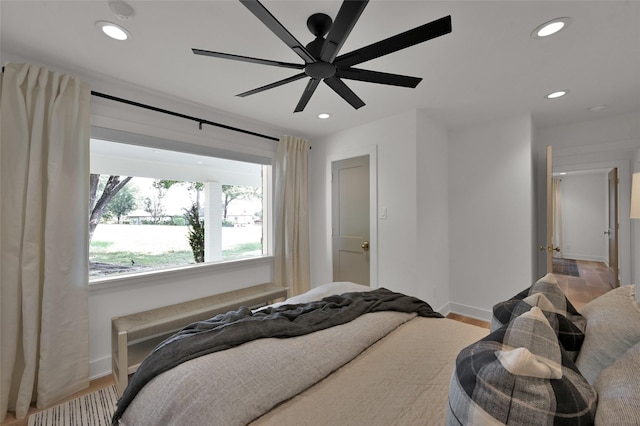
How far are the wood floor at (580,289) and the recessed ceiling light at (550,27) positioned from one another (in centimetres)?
296

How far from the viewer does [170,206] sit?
3.01m

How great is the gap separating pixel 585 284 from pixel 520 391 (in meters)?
5.44

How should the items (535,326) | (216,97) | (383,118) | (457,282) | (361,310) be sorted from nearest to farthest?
1. (535,326)
2. (361,310)
3. (216,97)
4. (383,118)
5. (457,282)

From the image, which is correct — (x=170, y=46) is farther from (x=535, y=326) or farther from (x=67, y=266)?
(x=535, y=326)

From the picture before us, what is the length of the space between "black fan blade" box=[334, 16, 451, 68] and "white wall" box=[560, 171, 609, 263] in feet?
22.7

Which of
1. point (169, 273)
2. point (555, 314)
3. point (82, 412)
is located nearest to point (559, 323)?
point (555, 314)

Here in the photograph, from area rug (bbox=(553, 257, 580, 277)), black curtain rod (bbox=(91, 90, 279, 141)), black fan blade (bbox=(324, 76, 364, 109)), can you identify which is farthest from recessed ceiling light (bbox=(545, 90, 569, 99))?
area rug (bbox=(553, 257, 580, 277))

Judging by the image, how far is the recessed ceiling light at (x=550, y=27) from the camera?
1597 millimetres

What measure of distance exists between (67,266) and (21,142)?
35.9 inches

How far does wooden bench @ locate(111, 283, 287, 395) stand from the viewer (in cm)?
197

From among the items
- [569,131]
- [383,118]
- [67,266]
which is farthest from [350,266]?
[569,131]

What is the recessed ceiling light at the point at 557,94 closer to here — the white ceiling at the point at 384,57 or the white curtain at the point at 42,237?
the white ceiling at the point at 384,57

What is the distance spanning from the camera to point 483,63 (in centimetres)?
205

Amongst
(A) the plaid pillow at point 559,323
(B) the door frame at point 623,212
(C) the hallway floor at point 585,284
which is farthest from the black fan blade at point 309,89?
(C) the hallway floor at point 585,284
